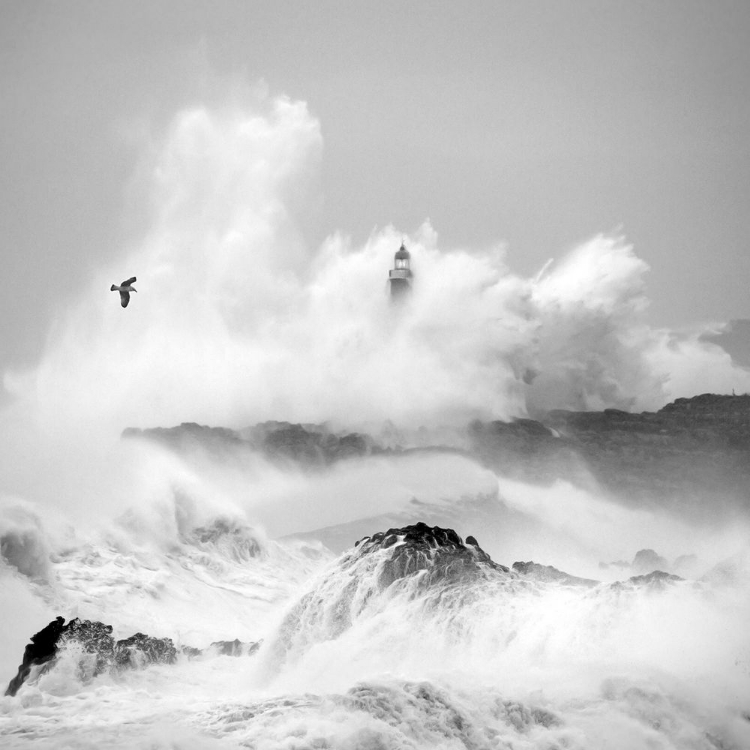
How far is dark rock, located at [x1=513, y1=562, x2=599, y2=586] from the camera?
3809cm

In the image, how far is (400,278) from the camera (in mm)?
81688

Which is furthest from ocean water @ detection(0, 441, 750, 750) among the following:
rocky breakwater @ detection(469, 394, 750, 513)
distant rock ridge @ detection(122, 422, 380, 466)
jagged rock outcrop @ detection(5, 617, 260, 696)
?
rocky breakwater @ detection(469, 394, 750, 513)

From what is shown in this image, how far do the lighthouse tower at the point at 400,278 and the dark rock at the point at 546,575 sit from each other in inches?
1707

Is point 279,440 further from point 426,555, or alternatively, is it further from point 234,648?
point 426,555

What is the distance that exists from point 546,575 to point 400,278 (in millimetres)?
45134

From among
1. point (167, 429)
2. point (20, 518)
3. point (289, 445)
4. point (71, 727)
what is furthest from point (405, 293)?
point (71, 727)

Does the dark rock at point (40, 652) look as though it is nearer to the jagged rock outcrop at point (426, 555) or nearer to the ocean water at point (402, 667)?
the ocean water at point (402, 667)

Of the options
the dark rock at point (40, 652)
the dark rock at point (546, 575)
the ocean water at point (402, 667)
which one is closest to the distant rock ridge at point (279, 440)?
the ocean water at point (402, 667)

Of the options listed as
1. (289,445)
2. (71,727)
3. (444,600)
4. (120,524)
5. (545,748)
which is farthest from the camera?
(289,445)

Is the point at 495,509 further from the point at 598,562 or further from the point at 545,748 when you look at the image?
the point at 545,748

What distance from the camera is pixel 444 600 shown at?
3425 cm

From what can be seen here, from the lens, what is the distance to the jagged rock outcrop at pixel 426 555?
35.9 metres

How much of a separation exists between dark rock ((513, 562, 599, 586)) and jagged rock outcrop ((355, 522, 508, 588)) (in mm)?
1844

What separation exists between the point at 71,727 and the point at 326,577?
10809 mm
